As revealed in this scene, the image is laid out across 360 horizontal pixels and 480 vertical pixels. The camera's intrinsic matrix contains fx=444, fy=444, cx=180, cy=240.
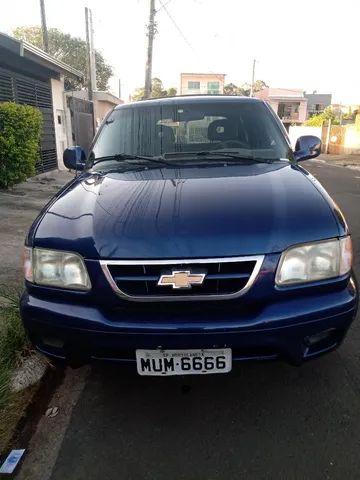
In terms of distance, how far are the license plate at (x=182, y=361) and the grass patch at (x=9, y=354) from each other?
0.81 m

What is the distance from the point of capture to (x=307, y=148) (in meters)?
3.82

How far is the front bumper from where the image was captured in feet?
6.85

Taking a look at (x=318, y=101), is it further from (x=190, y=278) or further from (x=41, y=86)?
(x=190, y=278)

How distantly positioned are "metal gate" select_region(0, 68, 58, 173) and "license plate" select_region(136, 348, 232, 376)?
9.67 m

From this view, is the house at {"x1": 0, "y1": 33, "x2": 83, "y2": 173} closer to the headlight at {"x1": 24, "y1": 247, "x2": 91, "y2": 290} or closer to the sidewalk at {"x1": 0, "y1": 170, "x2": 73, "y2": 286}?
the sidewalk at {"x1": 0, "y1": 170, "x2": 73, "y2": 286}

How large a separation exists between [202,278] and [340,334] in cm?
84

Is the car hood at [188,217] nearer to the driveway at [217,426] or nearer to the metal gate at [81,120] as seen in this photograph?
the driveway at [217,426]

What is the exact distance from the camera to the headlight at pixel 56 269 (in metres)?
2.22

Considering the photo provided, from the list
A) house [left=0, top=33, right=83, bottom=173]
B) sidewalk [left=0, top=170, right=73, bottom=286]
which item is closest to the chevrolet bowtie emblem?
sidewalk [left=0, top=170, right=73, bottom=286]

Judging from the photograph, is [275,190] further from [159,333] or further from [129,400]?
[129,400]

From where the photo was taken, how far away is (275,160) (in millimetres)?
3258

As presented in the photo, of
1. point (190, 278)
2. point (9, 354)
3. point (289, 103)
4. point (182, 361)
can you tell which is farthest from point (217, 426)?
point (289, 103)

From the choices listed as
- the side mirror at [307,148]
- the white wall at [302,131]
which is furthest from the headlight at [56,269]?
the white wall at [302,131]

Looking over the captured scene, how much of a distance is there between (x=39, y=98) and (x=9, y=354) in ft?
38.9
